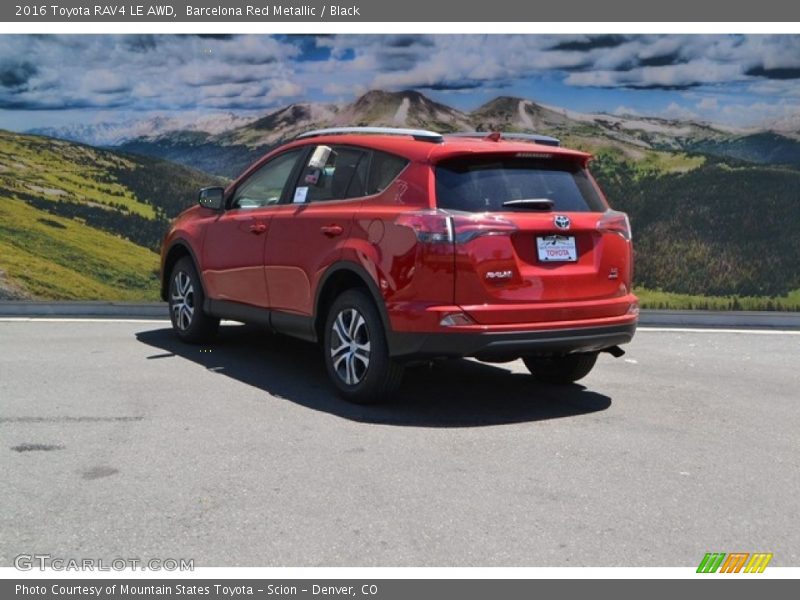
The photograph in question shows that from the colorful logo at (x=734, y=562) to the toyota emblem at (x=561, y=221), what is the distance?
2.62 meters

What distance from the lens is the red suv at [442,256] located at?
5.90 m

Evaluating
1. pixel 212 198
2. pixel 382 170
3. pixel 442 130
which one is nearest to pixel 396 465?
pixel 382 170

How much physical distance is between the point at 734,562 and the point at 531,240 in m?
2.58

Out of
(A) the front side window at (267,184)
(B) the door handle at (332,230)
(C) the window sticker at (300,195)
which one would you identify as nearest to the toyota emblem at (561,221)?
(B) the door handle at (332,230)

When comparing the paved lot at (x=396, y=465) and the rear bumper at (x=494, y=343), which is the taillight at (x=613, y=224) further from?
the paved lot at (x=396, y=465)

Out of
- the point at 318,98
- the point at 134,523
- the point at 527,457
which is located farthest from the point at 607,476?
the point at 318,98

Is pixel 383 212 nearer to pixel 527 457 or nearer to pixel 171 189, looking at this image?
pixel 527 457

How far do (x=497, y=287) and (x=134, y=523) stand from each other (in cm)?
262

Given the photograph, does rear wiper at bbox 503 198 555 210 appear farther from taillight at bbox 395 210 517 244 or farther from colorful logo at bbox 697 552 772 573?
colorful logo at bbox 697 552 772 573

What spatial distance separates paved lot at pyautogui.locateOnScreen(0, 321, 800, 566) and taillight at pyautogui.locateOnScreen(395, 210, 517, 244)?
115 cm

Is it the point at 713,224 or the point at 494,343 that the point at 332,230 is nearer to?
the point at 494,343

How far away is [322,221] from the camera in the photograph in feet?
22.3

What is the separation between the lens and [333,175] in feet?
23.0

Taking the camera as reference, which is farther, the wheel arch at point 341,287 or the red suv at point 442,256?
the wheel arch at point 341,287
